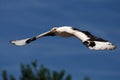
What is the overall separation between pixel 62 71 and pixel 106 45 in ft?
45.3

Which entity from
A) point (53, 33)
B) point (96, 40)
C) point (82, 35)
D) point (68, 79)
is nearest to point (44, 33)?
point (53, 33)

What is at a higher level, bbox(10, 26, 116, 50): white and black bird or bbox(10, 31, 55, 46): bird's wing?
bbox(10, 31, 55, 46): bird's wing

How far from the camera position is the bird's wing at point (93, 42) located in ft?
39.9

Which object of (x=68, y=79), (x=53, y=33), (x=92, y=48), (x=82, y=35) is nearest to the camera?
(x=92, y=48)

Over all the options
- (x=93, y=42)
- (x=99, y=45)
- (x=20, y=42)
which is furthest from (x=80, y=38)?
(x=20, y=42)

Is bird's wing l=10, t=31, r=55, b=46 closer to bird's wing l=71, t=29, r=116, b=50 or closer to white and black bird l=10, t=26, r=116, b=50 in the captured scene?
white and black bird l=10, t=26, r=116, b=50

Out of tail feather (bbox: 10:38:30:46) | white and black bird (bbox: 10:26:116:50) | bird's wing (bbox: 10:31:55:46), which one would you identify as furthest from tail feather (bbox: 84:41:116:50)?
tail feather (bbox: 10:38:30:46)

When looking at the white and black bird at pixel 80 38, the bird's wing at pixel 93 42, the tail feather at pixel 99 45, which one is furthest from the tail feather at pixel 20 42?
the tail feather at pixel 99 45

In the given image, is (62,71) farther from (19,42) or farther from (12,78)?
(19,42)

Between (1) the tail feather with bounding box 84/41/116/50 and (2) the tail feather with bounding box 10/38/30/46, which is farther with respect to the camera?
(2) the tail feather with bounding box 10/38/30/46

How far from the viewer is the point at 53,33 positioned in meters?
15.7

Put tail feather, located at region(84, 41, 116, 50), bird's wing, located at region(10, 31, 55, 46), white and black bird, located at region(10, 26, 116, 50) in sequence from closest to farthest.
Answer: tail feather, located at region(84, 41, 116, 50) → white and black bird, located at region(10, 26, 116, 50) → bird's wing, located at region(10, 31, 55, 46)

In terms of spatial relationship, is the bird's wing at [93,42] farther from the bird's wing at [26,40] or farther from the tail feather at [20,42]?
the tail feather at [20,42]

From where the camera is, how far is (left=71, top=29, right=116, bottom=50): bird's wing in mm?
12175
